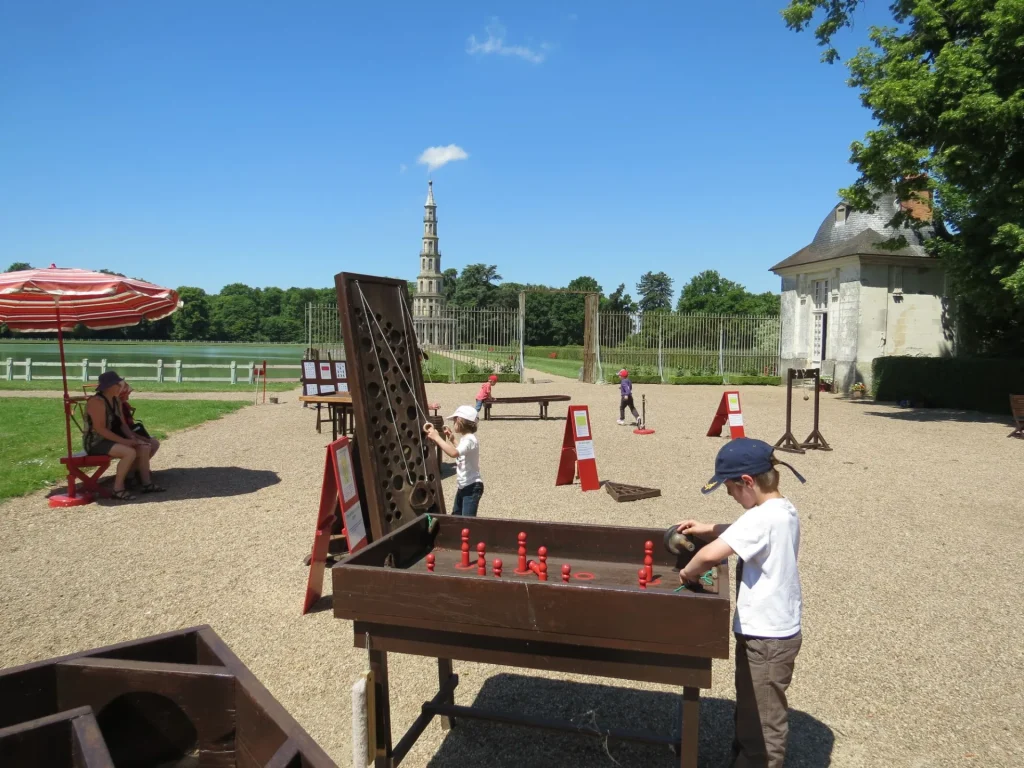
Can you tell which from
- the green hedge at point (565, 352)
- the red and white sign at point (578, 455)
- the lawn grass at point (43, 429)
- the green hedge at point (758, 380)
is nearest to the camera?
the red and white sign at point (578, 455)

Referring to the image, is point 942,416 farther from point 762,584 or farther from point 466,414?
point 762,584

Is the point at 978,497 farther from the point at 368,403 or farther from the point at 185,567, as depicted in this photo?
the point at 185,567

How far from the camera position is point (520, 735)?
4.20 metres

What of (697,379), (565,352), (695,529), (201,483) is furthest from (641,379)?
(695,529)

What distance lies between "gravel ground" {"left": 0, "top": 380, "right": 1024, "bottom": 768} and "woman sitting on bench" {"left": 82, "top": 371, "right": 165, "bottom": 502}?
0.62m

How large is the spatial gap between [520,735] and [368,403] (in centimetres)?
218

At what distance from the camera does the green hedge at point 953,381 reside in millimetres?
21234

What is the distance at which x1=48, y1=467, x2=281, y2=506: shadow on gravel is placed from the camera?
10.0 meters

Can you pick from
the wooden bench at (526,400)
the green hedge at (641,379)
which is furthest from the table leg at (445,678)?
the green hedge at (641,379)

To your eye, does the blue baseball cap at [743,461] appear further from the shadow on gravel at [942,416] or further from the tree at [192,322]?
the tree at [192,322]

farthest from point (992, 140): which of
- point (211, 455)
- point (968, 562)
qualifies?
point (211, 455)

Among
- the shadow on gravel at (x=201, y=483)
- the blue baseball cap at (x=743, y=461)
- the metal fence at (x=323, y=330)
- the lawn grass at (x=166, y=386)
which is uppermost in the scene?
the metal fence at (x=323, y=330)

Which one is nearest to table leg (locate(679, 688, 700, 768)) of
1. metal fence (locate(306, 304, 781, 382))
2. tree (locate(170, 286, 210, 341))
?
metal fence (locate(306, 304, 781, 382))

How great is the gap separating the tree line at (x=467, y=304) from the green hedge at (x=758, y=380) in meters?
48.0
